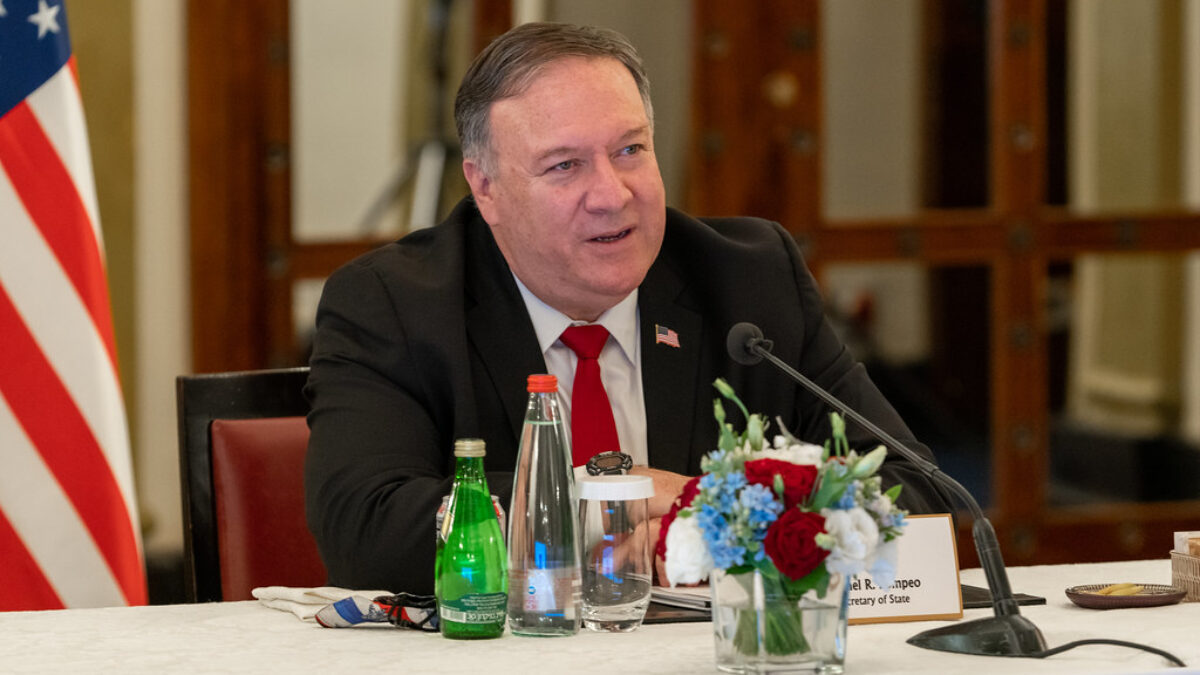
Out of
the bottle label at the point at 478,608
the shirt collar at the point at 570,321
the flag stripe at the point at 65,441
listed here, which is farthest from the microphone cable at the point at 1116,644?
the flag stripe at the point at 65,441

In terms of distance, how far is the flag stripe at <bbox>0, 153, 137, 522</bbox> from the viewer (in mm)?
2451

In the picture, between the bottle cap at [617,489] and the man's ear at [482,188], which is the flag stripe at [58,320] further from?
the bottle cap at [617,489]

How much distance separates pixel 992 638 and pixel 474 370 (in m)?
0.91

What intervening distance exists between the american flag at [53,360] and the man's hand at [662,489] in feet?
3.90

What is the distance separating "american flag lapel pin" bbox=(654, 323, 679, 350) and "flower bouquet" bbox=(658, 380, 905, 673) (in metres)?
0.84

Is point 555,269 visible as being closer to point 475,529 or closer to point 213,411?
point 213,411

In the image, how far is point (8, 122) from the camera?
98.5 inches

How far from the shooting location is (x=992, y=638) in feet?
4.20

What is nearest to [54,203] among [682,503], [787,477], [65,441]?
[65,441]

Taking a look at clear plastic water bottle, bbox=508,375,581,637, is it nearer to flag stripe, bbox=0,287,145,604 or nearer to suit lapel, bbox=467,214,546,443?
suit lapel, bbox=467,214,546,443

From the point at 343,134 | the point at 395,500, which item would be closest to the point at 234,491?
the point at 395,500

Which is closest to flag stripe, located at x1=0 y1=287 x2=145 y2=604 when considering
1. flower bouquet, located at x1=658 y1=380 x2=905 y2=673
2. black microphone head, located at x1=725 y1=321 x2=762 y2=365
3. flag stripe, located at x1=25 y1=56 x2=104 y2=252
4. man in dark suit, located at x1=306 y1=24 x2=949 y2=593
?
flag stripe, located at x1=25 y1=56 x2=104 y2=252

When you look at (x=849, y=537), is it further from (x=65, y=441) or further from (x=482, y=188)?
(x=65, y=441)

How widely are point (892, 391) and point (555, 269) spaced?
2.47 meters
